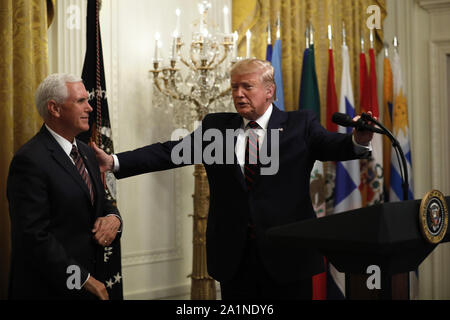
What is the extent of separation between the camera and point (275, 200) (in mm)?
2557

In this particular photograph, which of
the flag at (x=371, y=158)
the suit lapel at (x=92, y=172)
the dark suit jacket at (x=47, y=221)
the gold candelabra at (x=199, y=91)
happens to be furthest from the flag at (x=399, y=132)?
the dark suit jacket at (x=47, y=221)

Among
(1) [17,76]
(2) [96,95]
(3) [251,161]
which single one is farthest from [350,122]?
(1) [17,76]

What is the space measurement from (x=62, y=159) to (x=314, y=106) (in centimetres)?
304

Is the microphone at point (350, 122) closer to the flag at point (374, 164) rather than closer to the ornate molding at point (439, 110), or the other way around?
the flag at point (374, 164)

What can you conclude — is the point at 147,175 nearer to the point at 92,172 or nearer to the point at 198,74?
the point at 198,74

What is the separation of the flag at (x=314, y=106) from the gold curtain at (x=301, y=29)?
146 mm

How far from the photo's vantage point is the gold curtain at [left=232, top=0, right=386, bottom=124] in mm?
5062

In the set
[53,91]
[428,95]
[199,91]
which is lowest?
[53,91]

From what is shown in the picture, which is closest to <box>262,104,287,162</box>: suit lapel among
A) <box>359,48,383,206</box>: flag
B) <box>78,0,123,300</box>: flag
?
<box>78,0,123,300</box>: flag

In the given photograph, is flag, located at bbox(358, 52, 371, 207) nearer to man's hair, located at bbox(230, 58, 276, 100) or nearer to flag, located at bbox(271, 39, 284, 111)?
flag, located at bbox(271, 39, 284, 111)

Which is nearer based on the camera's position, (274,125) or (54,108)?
(54,108)

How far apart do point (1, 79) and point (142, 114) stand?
4.48 ft

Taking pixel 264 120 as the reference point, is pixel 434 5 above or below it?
above

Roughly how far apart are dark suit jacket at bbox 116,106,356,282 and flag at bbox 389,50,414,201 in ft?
10.2
